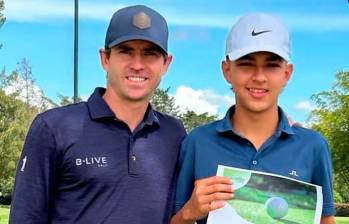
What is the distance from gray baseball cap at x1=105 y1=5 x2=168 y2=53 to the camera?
10.1ft

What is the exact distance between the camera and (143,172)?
3064 millimetres

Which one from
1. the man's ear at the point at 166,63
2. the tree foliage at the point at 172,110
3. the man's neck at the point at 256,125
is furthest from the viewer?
the tree foliage at the point at 172,110

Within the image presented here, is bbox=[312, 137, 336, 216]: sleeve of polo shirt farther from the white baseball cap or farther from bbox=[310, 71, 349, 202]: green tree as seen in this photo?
bbox=[310, 71, 349, 202]: green tree

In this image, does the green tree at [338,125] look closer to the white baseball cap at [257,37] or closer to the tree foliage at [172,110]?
the tree foliage at [172,110]

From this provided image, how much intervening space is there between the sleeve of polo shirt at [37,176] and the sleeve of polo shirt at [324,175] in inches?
44.4

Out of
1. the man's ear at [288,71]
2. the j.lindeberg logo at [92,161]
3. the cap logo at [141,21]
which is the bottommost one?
the j.lindeberg logo at [92,161]

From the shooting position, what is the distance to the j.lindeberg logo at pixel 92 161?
9.89 ft

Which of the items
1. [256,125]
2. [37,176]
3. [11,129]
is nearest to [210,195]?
[256,125]

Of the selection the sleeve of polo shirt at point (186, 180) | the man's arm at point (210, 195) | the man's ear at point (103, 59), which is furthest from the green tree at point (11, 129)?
the man's arm at point (210, 195)

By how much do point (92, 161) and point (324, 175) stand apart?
993mm

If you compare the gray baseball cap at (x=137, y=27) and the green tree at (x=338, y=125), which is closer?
the gray baseball cap at (x=137, y=27)

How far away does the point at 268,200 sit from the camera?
277cm

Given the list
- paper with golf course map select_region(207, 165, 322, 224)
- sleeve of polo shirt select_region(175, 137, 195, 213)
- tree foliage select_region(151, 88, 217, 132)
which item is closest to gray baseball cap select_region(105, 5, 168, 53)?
sleeve of polo shirt select_region(175, 137, 195, 213)

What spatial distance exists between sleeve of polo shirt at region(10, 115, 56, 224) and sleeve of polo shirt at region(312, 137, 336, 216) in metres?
1.13
